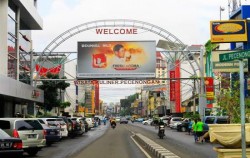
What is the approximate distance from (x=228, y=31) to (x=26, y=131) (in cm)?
2665

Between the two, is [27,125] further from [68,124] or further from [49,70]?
[49,70]

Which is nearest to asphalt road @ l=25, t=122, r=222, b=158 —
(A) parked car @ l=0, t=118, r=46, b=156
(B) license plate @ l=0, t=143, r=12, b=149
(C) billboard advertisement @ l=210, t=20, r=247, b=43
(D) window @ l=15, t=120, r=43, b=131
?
(A) parked car @ l=0, t=118, r=46, b=156

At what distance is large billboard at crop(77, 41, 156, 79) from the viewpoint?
159 ft

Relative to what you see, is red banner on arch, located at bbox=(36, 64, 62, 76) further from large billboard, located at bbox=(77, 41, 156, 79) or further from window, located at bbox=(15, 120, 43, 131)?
window, located at bbox=(15, 120, 43, 131)

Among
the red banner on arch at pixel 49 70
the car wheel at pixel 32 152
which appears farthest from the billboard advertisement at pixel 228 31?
the car wheel at pixel 32 152

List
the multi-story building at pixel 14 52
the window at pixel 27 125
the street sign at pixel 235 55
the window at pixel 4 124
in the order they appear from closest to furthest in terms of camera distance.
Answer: the street sign at pixel 235 55
the window at pixel 4 124
the window at pixel 27 125
the multi-story building at pixel 14 52

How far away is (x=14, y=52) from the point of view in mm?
40562

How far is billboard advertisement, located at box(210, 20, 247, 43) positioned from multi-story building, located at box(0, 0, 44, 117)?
55.2 feet

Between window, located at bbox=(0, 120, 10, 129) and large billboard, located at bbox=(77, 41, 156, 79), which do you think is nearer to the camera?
window, located at bbox=(0, 120, 10, 129)

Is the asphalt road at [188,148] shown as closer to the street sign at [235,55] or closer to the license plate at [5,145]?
the license plate at [5,145]

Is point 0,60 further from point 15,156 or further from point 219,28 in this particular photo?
point 15,156

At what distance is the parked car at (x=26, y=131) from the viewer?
57.8 feet

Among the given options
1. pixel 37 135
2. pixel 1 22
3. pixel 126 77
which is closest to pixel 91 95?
pixel 126 77

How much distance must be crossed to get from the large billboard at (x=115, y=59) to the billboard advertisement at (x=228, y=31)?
8929 mm
